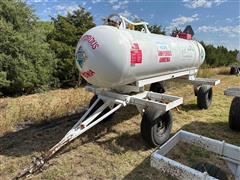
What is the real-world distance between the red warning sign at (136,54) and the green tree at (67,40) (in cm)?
771

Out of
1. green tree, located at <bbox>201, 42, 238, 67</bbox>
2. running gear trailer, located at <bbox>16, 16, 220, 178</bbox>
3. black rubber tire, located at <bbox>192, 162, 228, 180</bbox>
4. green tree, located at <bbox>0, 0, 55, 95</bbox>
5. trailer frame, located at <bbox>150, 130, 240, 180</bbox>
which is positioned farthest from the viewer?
green tree, located at <bbox>201, 42, 238, 67</bbox>

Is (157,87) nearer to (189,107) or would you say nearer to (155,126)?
(189,107)

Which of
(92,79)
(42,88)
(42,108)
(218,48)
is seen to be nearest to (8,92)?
(42,88)

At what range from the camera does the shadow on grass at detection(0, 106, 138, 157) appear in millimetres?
4258

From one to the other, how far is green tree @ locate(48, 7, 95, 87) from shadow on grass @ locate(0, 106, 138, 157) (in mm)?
6275

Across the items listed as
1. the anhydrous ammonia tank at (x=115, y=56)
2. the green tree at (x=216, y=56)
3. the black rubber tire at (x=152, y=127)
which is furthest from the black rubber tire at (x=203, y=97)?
the green tree at (x=216, y=56)

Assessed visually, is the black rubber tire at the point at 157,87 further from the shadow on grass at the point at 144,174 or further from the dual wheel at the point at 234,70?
the dual wheel at the point at 234,70

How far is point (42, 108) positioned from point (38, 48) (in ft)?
16.3

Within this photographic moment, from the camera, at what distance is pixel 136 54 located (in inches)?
170

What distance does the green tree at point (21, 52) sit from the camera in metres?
9.66

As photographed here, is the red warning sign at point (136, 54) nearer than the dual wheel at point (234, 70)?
Yes

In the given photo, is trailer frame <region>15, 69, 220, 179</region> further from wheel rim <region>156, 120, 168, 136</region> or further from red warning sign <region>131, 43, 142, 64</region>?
red warning sign <region>131, 43, 142, 64</region>

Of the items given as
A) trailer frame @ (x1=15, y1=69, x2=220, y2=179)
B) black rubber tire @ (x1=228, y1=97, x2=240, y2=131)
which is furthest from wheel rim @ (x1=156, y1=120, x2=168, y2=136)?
black rubber tire @ (x1=228, y1=97, x2=240, y2=131)

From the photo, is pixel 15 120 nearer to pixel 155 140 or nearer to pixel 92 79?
pixel 92 79
